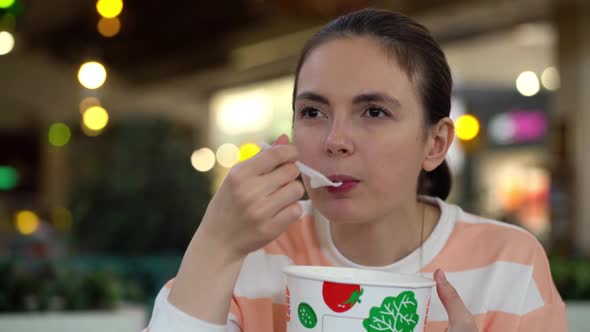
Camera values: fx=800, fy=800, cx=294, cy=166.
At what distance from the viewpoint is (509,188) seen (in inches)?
698

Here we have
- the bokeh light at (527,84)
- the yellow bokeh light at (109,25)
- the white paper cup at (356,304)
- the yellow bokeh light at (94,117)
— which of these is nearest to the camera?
the white paper cup at (356,304)

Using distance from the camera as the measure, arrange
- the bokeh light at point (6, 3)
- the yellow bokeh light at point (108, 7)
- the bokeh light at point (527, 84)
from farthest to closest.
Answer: the bokeh light at point (527, 84) < the yellow bokeh light at point (108, 7) < the bokeh light at point (6, 3)

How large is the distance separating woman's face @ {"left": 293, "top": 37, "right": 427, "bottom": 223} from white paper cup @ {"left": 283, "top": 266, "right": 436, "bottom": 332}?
0.29 metres

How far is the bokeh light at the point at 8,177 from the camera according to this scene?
18.8 m

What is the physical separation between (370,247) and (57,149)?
17035 mm

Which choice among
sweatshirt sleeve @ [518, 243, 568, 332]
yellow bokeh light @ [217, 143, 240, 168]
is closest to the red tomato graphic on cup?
sweatshirt sleeve @ [518, 243, 568, 332]

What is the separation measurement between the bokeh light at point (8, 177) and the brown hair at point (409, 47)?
18.5 m

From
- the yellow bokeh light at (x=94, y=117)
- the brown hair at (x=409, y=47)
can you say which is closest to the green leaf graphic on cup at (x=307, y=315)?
the brown hair at (x=409, y=47)

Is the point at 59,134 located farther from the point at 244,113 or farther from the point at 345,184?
the point at 345,184

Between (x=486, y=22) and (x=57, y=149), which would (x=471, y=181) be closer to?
(x=486, y=22)

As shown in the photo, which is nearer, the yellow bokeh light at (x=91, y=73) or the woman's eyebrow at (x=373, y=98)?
the woman's eyebrow at (x=373, y=98)

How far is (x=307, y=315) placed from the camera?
107 cm

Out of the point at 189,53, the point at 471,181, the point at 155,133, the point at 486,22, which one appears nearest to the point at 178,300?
the point at 155,133

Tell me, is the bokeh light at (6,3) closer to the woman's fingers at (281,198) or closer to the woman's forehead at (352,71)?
the woman's forehead at (352,71)
